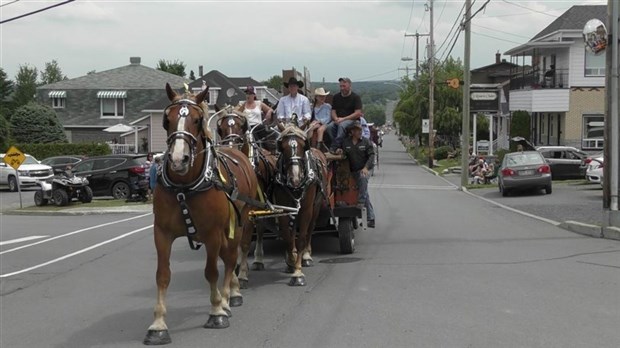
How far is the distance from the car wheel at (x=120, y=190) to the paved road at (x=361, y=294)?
537 inches

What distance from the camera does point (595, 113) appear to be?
151ft

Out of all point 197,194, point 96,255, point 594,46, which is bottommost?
point 96,255

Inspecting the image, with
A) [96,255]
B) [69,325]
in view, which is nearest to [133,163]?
[96,255]

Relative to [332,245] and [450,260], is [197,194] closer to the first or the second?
[450,260]

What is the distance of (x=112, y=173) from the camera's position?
30266 mm

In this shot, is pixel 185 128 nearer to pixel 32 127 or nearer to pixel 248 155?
pixel 248 155

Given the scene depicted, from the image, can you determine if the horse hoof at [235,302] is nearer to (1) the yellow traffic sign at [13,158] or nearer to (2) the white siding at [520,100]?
(1) the yellow traffic sign at [13,158]

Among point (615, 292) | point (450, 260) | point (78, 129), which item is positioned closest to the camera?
point (615, 292)

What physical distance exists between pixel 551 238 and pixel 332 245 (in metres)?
4.62

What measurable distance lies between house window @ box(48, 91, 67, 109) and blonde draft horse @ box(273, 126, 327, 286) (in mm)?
57037

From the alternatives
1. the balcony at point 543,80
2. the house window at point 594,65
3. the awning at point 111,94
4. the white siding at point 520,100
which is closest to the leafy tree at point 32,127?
the awning at point 111,94

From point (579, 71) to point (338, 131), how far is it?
37527 mm

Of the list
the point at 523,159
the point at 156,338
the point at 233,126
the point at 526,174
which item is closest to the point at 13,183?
the point at 523,159

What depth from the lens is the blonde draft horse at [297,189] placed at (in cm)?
1017
